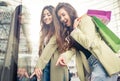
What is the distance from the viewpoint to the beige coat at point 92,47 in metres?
1.62

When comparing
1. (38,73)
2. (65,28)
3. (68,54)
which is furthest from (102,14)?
(38,73)

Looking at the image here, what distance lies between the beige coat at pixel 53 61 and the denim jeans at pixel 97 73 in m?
0.19

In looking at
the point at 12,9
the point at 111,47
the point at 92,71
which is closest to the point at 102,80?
the point at 92,71

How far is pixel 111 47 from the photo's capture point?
5.61 ft

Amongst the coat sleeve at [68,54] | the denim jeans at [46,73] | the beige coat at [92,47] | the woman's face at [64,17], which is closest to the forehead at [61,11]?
the woman's face at [64,17]

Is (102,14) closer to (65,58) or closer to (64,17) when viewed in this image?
(64,17)

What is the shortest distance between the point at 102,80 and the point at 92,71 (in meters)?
0.10

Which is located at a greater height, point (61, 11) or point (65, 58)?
point (61, 11)

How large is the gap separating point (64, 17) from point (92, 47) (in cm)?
34

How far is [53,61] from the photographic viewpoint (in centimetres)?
178

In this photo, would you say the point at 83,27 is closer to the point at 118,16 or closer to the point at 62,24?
the point at 62,24

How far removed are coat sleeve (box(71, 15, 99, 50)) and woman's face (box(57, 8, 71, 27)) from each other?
0.32 ft

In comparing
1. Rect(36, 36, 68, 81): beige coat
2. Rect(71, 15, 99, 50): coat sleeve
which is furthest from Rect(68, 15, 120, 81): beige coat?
Rect(36, 36, 68, 81): beige coat

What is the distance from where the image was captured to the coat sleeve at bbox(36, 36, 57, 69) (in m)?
1.79
